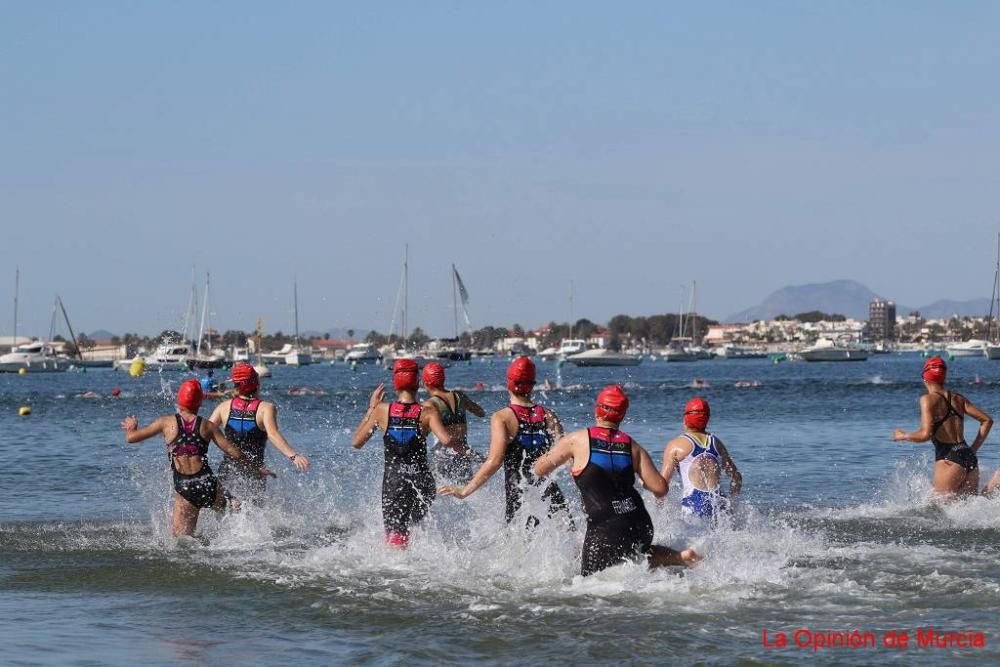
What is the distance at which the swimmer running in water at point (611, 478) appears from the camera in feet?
30.7

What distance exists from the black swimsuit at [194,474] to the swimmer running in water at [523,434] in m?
3.23

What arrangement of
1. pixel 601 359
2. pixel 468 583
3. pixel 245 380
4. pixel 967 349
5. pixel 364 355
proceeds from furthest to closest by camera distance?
pixel 364 355 → pixel 967 349 → pixel 601 359 → pixel 245 380 → pixel 468 583

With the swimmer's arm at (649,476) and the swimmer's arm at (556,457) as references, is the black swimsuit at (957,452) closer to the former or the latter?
the swimmer's arm at (649,476)

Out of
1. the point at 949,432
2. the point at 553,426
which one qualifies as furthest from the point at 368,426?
the point at 949,432

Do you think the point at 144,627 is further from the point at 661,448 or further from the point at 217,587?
the point at 661,448

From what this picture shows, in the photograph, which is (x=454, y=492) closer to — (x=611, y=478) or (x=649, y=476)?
(x=611, y=478)

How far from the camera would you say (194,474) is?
12758mm

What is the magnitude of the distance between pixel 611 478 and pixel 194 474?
200 inches

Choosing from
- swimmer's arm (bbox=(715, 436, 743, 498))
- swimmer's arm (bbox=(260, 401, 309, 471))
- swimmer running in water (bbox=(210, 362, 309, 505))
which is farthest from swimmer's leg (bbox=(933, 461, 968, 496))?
swimmer running in water (bbox=(210, 362, 309, 505))

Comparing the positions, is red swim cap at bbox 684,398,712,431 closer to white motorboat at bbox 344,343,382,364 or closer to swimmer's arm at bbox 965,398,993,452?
swimmer's arm at bbox 965,398,993,452

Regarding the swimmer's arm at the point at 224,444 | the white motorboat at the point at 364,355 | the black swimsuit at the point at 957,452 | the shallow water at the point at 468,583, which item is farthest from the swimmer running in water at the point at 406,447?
the white motorboat at the point at 364,355

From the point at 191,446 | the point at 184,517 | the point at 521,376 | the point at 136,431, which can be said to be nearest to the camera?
Result: the point at 521,376

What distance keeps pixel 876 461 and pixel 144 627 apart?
15.8 metres

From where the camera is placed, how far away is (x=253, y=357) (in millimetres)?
159625
